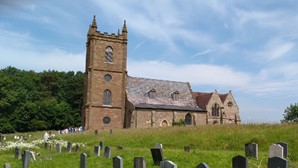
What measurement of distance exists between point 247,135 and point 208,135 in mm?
2735

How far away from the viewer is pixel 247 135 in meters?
21.8

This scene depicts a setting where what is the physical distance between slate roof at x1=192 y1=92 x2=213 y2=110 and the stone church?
224mm

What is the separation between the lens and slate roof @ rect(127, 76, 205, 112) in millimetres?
52775

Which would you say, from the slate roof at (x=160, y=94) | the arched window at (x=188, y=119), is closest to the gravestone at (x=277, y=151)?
the slate roof at (x=160, y=94)

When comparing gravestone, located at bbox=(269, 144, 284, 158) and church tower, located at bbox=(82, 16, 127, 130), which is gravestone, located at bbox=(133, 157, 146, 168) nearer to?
gravestone, located at bbox=(269, 144, 284, 158)

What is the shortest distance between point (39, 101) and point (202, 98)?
31.8m

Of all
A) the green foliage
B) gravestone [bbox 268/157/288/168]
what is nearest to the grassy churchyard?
gravestone [bbox 268/157/288/168]

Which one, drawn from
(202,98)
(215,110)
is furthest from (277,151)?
(202,98)

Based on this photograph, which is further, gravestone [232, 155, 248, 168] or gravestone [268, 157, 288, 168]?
gravestone [232, 155, 248, 168]

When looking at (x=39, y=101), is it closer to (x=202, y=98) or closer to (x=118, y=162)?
(x=202, y=98)

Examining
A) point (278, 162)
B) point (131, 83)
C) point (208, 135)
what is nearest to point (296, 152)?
point (208, 135)

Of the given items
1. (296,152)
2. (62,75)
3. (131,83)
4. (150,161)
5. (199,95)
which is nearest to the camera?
(150,161)

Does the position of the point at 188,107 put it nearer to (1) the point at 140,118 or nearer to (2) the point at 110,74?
(1) the point at 140,118

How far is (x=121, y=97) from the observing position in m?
51.5
